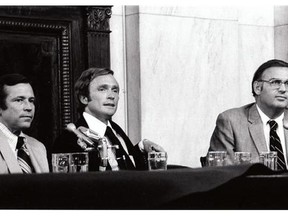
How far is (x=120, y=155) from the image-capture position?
5344mm

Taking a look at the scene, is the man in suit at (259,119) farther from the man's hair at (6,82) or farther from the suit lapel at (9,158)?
the suit lapel at (9,158)

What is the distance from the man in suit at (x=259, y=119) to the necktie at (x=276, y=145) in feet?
0.05

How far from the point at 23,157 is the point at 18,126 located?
232 millimetres

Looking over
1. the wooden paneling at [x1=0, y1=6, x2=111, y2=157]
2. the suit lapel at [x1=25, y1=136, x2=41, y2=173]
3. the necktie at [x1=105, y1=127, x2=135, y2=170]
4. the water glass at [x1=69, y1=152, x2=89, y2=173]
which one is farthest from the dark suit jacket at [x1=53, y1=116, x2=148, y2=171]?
the wooden paneling at [x1=0, y1=6, x2=111, y2=157]

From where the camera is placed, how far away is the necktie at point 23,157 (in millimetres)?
4805

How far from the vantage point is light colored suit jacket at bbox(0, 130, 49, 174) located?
15.3ft

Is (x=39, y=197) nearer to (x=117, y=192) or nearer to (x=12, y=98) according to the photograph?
(x=117, y=192)

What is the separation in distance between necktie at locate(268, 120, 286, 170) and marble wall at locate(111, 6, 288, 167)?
5.35 ft

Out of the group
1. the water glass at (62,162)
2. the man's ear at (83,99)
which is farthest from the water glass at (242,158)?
the man's ear at (83,99)

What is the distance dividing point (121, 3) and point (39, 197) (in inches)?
186

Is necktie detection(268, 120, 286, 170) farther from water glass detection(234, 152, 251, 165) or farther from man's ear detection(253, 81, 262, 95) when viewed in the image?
water glass detection(234, 152, 251, 165)

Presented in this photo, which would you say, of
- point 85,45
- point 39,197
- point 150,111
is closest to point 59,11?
point 85,45

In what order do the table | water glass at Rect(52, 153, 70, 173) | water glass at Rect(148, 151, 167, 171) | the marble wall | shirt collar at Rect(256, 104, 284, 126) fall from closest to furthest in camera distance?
the table
water glass at Rect(52, 153, 70, 173)
water glass at Rect(148, 151, 167, 171)
shirt collar at Rect(256, 104, 284, 126)
the marble wall

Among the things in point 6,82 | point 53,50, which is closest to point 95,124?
point 6,82
